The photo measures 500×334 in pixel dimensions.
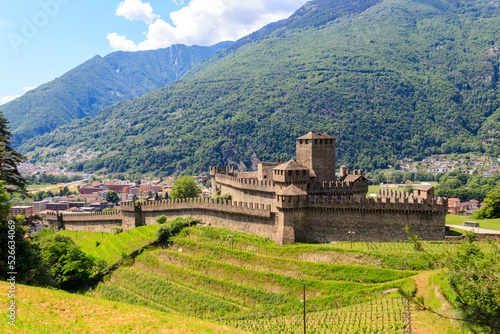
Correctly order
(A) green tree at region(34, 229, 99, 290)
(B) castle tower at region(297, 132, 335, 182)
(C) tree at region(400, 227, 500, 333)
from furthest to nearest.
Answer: (B) castle tower at region(297, 132, 335, 182) → (A) green tree at region(34, 229, 99, 290) → (C) tree at region(400, 227, 500, 333)

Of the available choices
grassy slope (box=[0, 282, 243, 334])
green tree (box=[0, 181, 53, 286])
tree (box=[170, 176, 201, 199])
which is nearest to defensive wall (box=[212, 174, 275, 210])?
tree (box=[170, 176, 201, 199])

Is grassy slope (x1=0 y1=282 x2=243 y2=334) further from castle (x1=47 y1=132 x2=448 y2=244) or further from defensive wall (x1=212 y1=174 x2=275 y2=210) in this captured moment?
defensive wall (x1=212 y1=174 x2=275 y2=210)

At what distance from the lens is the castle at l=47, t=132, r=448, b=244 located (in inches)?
1555

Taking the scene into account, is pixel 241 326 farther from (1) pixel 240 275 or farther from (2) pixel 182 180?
(2) pixel 182 180

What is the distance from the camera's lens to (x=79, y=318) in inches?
879

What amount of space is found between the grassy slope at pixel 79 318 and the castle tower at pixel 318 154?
1031 inches

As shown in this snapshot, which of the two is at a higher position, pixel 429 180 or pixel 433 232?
pixel 433 232

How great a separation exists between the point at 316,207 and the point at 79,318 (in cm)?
2538

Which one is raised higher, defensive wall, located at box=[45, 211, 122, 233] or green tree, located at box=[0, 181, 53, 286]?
green tree, located at box=[0, 181, 53, 286]

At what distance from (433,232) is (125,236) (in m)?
39.6

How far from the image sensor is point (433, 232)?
38750mm

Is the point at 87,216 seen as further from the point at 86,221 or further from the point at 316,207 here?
the point at 316,207

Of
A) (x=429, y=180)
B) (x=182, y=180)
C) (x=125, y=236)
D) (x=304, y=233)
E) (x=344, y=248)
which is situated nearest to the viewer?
(x=344, y=248)

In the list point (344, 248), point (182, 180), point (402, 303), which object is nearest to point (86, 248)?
point (182, 180)
